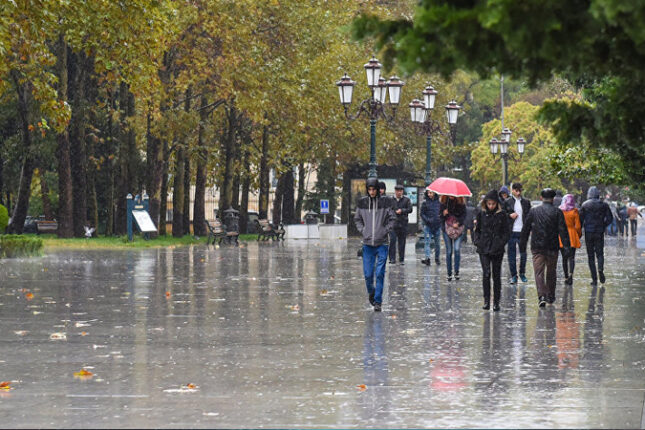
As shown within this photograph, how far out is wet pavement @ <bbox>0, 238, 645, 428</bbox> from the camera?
8.68 m

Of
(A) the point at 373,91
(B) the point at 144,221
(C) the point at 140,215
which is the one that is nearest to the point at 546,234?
(A) the point at 373,91

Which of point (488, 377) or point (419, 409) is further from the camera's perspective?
point (488, 377)

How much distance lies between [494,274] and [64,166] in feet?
97.1

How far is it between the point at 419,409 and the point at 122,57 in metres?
20.9

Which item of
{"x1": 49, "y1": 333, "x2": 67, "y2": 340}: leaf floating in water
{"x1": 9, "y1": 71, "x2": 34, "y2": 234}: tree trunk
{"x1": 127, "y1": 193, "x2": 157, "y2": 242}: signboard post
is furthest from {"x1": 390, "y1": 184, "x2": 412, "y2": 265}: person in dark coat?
{"x1": 9, "y1": 71, "x2": 34, "y2": 234}: tree trunk

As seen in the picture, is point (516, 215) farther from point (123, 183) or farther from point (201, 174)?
point (201, 174)

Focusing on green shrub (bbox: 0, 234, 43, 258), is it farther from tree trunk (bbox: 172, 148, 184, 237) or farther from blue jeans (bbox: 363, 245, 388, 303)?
blue jeans (bbox: 363, 245, 388, 303)

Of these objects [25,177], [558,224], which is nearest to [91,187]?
[25,177]

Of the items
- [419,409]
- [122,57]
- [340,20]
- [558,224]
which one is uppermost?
[340,20]

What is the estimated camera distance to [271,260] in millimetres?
32062

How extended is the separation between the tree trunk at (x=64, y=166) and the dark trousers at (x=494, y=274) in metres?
28.5

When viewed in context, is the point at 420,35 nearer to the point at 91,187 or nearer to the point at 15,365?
the point at 15,365

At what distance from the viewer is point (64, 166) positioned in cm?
4412

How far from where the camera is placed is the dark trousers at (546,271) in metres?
17.5
